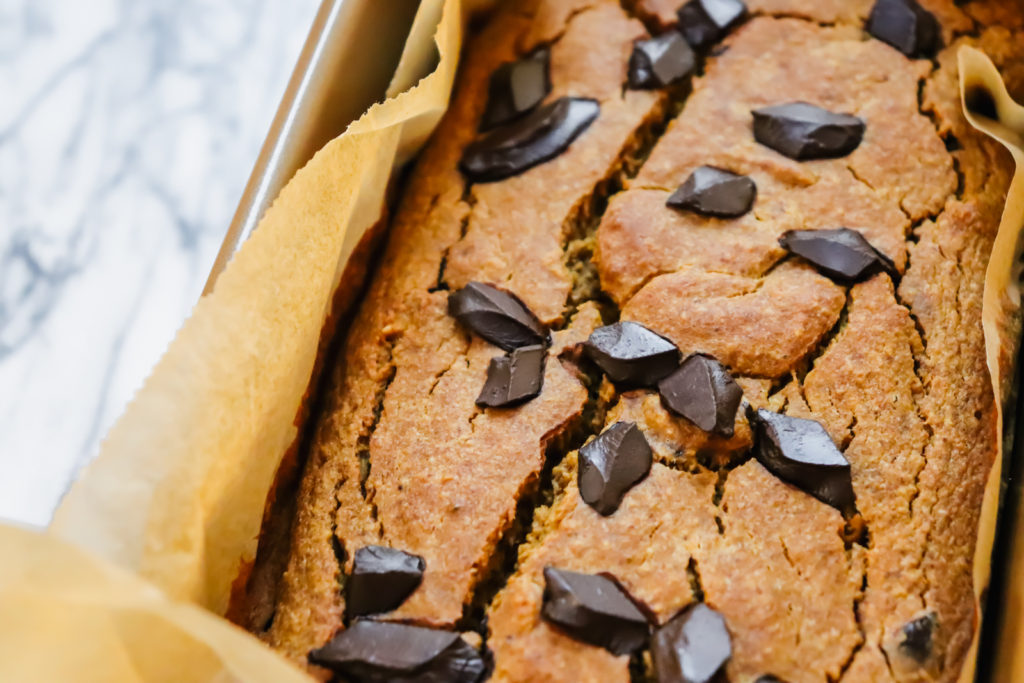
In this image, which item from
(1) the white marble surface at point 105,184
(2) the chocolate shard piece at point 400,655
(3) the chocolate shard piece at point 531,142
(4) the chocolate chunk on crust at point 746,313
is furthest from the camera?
(1) the white marble surface at point 105,184

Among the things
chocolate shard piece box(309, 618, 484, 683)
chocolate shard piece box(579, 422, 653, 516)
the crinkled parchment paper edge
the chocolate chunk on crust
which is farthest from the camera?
the chocolate chunk on crust

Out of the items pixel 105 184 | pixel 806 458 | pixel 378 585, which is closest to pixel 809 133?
pixel 806 458

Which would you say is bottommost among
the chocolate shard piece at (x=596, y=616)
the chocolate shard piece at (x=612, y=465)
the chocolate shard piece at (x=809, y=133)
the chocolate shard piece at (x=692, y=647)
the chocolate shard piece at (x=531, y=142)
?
the chocolate shard piece at (x=692, y=647)

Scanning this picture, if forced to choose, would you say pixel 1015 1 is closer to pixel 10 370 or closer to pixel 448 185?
A: pixel 448 185

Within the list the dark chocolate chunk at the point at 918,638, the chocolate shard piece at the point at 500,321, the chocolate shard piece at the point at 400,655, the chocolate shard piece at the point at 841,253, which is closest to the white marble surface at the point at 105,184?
the chocolate shard piece at the point at 500,321

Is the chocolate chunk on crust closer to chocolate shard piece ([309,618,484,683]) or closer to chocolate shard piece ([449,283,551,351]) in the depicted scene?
chocolate shard piece ([449,283,551,351])

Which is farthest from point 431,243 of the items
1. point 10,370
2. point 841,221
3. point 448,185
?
point 10,370

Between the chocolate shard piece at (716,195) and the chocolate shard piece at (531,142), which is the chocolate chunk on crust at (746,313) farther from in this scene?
the chocolate shard piece at (531,142)

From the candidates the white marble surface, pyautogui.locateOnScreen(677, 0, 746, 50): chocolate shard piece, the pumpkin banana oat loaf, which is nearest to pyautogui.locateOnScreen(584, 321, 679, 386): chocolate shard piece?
the pumpkin banana oat loaf
